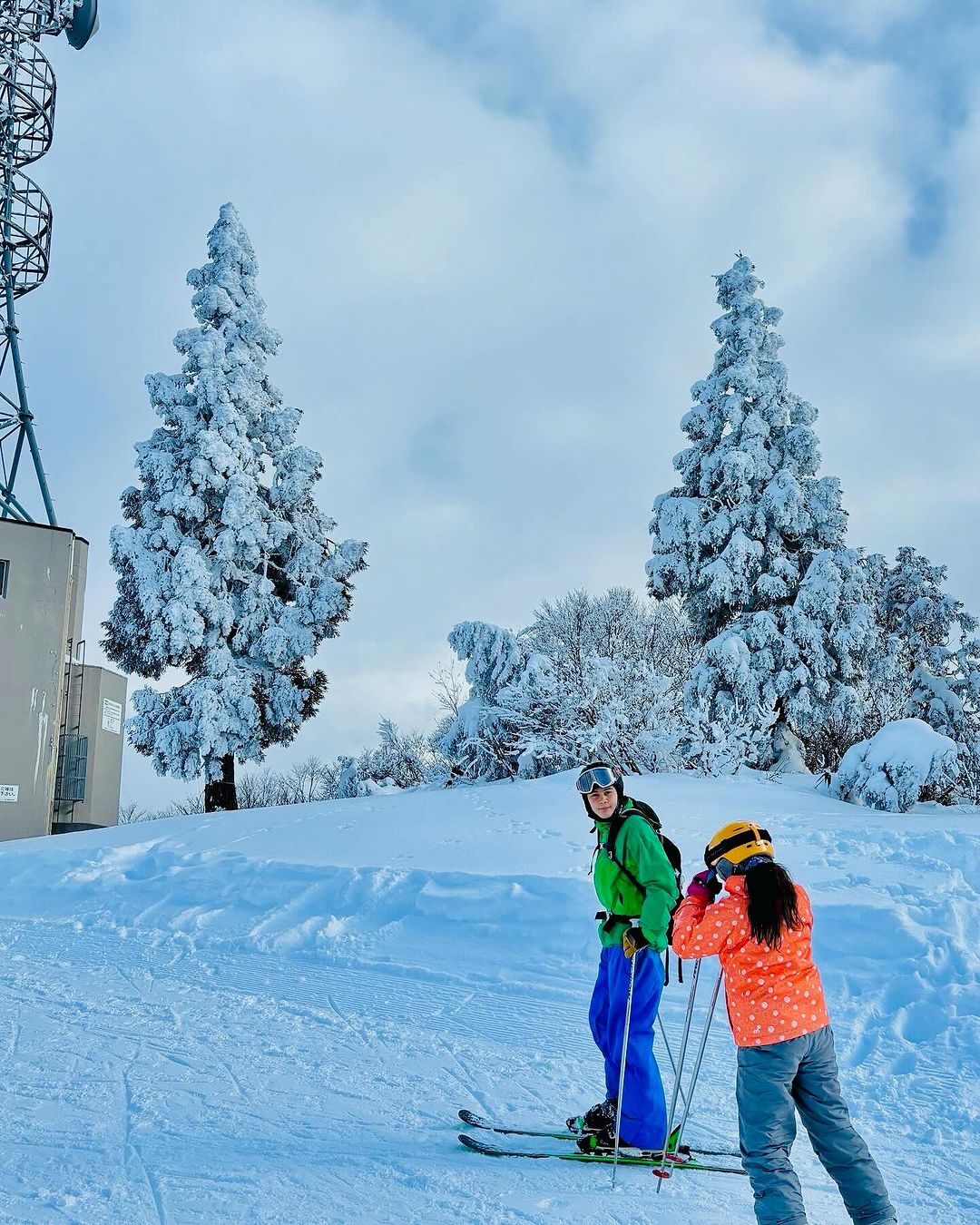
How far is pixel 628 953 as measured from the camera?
4.19m

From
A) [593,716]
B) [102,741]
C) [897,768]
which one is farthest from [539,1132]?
[102,741]

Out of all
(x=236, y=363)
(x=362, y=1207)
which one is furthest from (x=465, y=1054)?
(x=236, y=363)

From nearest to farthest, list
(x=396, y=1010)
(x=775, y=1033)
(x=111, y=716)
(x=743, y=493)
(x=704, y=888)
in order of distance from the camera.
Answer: (x=775, y=1033) < (x=704, y=888) < (x=396, y=1010) < (x=111, y=716) < (x=743, y=493)

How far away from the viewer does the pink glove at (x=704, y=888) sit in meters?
3.68

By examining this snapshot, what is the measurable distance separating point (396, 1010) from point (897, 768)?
8318mm

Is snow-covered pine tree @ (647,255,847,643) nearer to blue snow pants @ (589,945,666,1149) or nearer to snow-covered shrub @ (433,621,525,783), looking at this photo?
snow-covered shrub @ (433,621,525,783)

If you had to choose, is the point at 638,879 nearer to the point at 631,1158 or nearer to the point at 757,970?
the point at 757,970

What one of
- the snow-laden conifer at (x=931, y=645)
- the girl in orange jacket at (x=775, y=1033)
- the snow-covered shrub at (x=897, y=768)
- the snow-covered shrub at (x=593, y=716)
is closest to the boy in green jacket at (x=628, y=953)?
the girl in orange jacket at (x=775, y=1033)

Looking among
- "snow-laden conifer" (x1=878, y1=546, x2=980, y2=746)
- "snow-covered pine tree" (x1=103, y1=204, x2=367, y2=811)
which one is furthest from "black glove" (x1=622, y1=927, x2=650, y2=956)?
"snow-laden conifer" (x1=878, y1=546, x2=980, y2=746)

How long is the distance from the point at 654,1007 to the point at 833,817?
22.6ft

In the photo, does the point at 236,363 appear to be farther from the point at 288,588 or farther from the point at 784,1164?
the point at 784,1164

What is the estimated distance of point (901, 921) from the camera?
7.21 meters

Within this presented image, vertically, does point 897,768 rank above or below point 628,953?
above

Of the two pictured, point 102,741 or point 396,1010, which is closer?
point 396,1010
